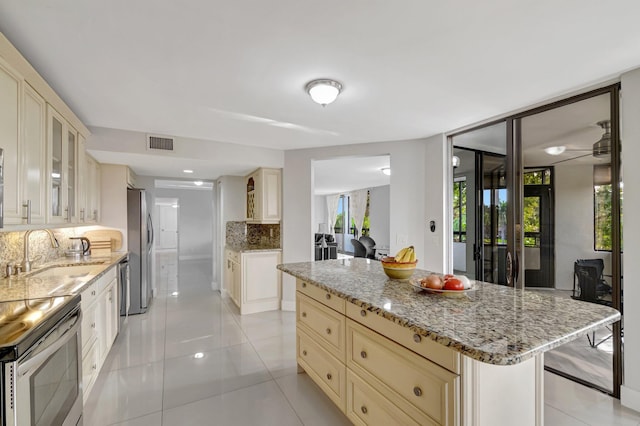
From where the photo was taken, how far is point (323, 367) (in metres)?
2.14

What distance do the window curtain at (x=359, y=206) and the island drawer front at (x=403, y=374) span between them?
8845mm

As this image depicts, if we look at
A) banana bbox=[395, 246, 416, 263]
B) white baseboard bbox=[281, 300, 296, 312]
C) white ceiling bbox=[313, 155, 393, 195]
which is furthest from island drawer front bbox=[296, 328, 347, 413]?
white ceiling bbox=[313, 155, 393, 195]

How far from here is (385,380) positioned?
156 cm

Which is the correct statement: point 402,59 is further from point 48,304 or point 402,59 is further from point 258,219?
point 258,219

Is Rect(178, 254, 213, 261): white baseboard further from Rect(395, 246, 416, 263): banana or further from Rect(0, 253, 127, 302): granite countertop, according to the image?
Rect(395, 246, 416, 263): banana

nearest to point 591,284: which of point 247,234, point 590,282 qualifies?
point 590,282

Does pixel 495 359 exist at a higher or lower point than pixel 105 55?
lower

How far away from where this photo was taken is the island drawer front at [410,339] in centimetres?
122

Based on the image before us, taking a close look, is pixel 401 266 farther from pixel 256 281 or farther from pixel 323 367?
pixel 256 281

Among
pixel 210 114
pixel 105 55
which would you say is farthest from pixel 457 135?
pixel 105 55

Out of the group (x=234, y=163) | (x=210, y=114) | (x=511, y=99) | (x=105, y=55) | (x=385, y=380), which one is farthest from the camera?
(x=234, y=163)

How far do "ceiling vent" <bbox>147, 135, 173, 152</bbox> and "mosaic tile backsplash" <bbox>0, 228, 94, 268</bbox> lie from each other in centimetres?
137

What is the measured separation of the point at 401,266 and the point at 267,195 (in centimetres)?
274

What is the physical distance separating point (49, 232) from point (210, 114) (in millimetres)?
2127
